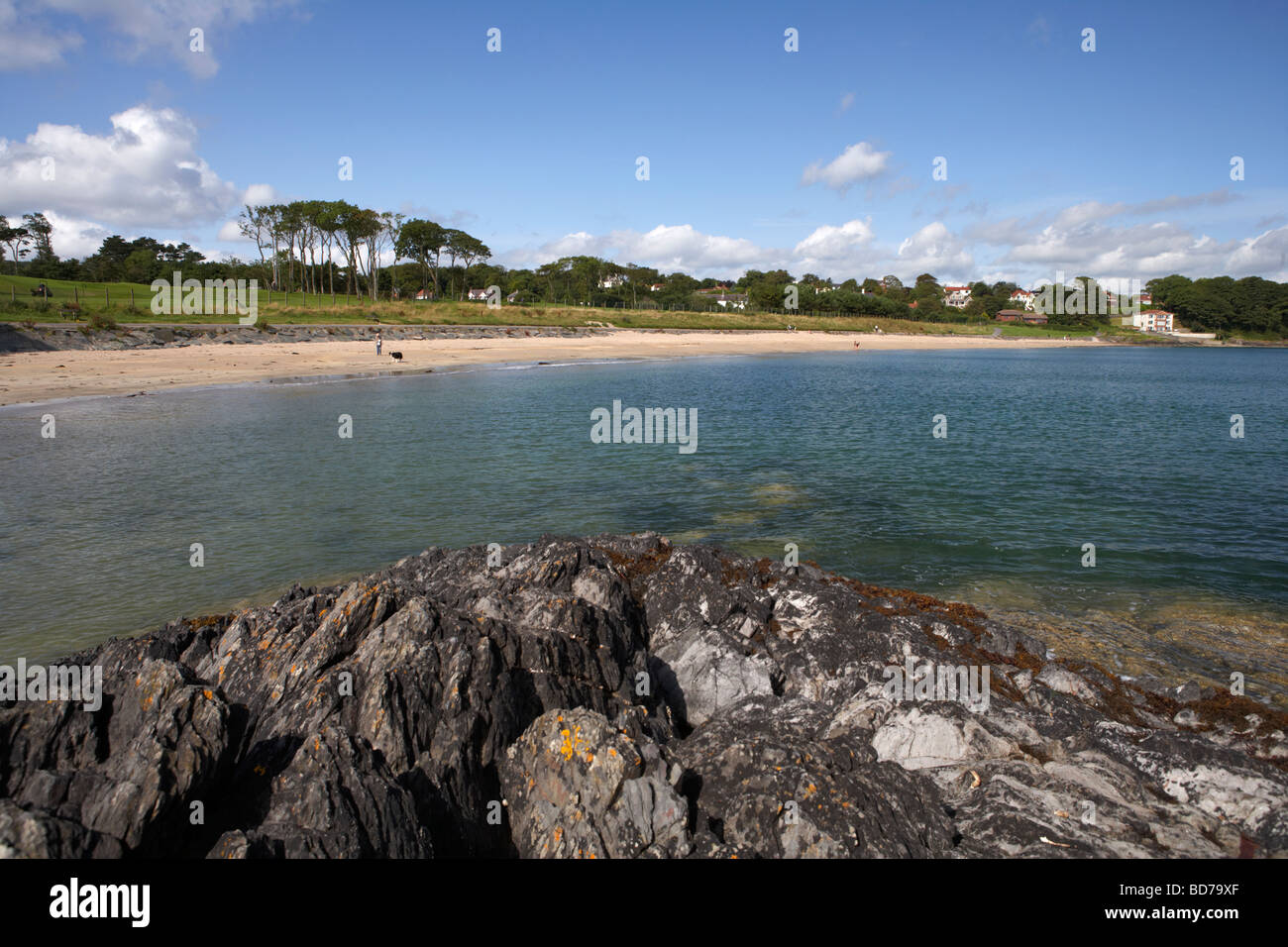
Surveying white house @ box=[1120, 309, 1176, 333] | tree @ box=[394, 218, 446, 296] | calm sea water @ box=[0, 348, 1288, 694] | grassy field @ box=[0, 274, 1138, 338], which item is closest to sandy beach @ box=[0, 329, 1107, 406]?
calm sea water @ box=[0, 348, 1288, 694]

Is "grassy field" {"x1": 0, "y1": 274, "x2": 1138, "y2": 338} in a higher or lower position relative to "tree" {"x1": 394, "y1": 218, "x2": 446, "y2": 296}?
lower

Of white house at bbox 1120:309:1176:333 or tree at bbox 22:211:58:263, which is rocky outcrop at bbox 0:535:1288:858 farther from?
white house at bbox 1120:309:1176:333

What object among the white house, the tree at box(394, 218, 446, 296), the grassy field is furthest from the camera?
the white house

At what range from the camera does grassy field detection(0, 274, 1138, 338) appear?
2288 inches

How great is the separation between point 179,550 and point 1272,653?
820 inches

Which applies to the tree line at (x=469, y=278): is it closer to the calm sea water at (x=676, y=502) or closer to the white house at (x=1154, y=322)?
the white house at (x=1154, y=322)

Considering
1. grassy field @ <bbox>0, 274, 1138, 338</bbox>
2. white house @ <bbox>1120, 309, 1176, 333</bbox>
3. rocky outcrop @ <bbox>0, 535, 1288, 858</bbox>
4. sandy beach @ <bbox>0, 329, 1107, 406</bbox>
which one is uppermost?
white house @ <bbox>1120, 309, 1176, 333</bbox>

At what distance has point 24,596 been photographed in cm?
1321

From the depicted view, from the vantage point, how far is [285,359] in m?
53.7

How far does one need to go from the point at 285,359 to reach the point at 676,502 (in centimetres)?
4357

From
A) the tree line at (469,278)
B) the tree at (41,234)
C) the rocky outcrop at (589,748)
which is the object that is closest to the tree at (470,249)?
the tree line at (469,278)

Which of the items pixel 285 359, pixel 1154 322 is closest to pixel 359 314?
pixel 285 359

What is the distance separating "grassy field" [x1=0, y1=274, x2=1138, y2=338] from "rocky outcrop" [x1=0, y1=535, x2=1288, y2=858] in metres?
60.0

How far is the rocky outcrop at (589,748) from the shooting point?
5.57 meters
